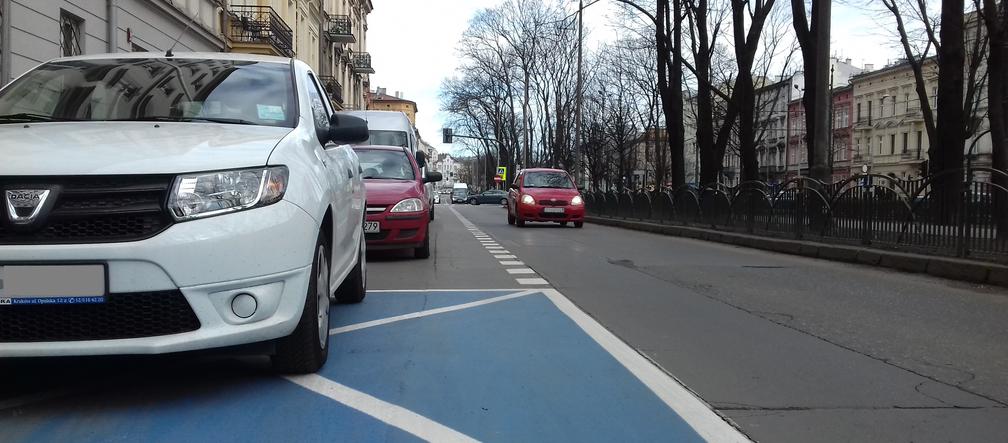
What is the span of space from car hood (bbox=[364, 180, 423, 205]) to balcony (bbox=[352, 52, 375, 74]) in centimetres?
5017

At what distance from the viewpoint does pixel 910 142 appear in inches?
2571

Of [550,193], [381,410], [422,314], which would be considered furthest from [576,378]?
[550,193]

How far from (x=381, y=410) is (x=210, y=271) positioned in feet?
3.40

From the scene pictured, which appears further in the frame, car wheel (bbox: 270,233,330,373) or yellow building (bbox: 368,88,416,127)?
yellow building (bbox: 368,88,416,127)

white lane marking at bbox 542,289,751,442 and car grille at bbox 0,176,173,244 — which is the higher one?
car grille at bbox 0,176,173,244

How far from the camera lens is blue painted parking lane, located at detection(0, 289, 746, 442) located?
3.47 m

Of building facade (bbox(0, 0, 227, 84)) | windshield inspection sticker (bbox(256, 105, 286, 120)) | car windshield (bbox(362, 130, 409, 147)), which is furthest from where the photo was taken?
car windshield (bbox(362, 130, 409, 147))

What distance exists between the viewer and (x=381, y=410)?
149 inches

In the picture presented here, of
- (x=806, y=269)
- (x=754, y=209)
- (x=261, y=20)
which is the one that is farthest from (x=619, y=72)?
(x=806, y=269)

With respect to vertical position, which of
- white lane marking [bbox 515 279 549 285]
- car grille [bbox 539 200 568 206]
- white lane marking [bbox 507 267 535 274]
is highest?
car grille [bbox 539 200 568 206]

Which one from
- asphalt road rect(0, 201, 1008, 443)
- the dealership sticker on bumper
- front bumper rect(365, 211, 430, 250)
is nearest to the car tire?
front bumper rect(365, 211, 430, 250)

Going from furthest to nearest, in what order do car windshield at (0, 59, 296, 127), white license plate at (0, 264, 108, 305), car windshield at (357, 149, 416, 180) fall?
car windshield at (357, 149, 416, 180) → car windshield at (0, 59, 296, 127) → white license plate at (0, 264, 108, 305)

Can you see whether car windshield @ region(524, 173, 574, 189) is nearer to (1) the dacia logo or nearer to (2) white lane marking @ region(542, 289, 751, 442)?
(2) white lane marking @ region(542, 289, 751, 442)

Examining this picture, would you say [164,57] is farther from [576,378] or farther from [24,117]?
[576,378]
